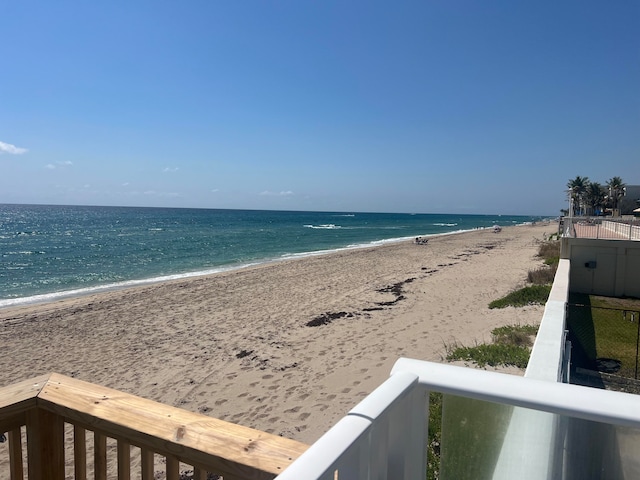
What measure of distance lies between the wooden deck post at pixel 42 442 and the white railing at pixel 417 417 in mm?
1418

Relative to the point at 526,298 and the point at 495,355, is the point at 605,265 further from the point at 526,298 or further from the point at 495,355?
the point at 495,355

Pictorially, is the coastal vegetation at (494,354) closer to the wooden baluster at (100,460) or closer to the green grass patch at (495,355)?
the green grass patch at (495,355)

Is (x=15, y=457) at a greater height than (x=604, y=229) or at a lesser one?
lesser

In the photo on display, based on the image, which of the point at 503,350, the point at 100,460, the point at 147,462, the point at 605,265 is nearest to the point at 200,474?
the point at 147,462

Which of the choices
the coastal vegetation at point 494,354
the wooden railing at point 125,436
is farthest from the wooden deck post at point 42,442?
the coastal vegetation at point 494,354

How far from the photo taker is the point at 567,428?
1024 millimetres

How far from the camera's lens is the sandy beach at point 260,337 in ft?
22.7

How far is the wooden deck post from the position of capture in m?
1.69

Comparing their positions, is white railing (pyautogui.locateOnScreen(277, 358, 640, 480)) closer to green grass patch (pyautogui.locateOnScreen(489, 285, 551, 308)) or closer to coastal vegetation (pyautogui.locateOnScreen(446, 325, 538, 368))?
coastal vegetation (pyautogui.locateOnScreen(446, 325, 538, 368))

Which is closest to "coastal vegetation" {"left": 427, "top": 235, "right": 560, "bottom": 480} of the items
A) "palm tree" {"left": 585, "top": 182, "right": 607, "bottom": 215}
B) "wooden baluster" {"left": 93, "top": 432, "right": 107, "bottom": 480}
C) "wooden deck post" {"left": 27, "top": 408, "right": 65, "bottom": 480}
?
"wooden baluster" {"left": 93, "top": 432, "right": 107, "bottom": 480}

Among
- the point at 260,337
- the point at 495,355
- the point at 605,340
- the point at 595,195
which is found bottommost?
the point at 260,337

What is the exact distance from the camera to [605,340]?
355 inches

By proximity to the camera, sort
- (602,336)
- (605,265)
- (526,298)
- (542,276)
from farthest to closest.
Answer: (542,276) → (605,265) → (526,298) → (602,336)

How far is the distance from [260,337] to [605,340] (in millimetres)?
7893
